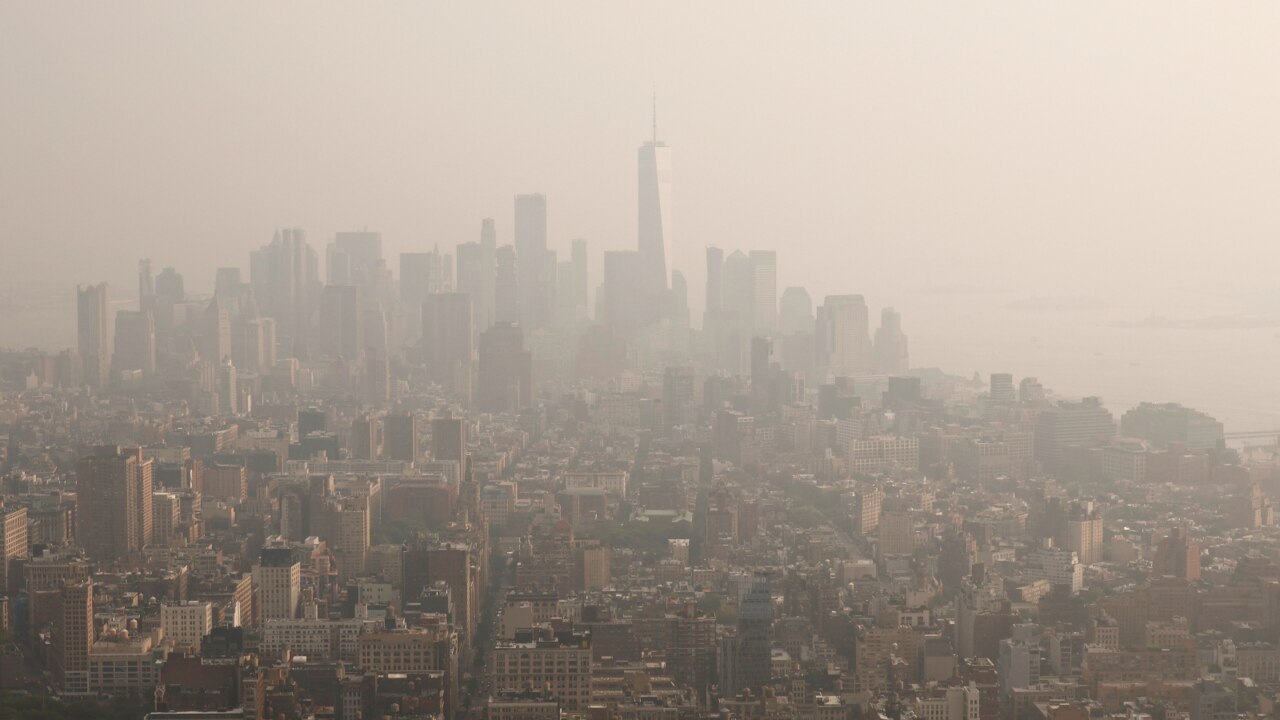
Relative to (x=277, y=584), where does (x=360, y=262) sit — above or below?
above

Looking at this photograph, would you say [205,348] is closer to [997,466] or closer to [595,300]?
[595,300]

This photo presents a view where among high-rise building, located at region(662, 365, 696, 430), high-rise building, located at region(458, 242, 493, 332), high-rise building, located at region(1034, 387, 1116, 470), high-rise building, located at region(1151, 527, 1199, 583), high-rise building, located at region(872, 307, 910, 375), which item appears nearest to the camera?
high-rise building, located at region(1151, 527, 1199, 583)

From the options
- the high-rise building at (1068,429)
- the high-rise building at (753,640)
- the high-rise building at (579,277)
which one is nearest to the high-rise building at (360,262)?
the high-rise building at (579,277)

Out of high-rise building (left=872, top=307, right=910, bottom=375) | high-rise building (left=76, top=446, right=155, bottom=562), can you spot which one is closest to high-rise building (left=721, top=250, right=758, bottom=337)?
high-rise building (left=872, top=307, right=910, bottom=375)

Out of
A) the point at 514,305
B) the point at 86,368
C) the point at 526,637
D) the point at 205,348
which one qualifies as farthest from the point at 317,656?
the point at 514,305

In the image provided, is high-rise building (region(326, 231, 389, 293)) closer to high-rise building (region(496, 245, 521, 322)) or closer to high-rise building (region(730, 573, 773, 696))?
high-rise building (region(496, 245, 521, 322))

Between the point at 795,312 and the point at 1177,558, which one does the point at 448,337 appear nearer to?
the point at 795,312

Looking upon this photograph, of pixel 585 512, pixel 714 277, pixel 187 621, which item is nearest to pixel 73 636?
pixel 187 621
